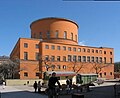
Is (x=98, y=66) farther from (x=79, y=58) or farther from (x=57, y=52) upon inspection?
(x=57, y=52)

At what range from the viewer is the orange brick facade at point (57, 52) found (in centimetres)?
7344

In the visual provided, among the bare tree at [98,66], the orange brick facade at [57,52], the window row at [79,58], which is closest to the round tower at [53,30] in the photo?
the orange brick facade at [57,52]

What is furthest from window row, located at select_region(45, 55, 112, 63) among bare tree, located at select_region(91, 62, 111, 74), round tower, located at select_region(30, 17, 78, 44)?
round tower, located at select_region(30, 17, 78, 44)

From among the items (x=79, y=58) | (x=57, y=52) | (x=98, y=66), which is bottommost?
(x=98, y=66)

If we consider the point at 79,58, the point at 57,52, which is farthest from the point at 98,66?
the point at 57,52

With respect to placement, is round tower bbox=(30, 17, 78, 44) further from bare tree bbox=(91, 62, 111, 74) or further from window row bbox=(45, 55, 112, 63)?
bare tree bbox=(91, 62, 111, 74)

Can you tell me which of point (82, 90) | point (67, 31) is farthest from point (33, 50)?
point (82, 90)

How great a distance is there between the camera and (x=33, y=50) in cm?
7512

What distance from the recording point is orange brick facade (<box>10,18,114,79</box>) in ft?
241

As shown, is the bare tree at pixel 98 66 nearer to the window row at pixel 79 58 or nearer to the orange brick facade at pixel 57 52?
the orange brick facade at pixel 57 52

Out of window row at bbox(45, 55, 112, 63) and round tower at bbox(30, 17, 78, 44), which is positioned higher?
round tower at bbox(30, 17, 78, 44)

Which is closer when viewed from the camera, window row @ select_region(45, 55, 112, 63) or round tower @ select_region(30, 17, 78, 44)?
window row @ select_region(45, 55, 112, 63)

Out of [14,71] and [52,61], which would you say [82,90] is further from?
[52,61]

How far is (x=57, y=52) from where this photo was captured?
7844 cm
